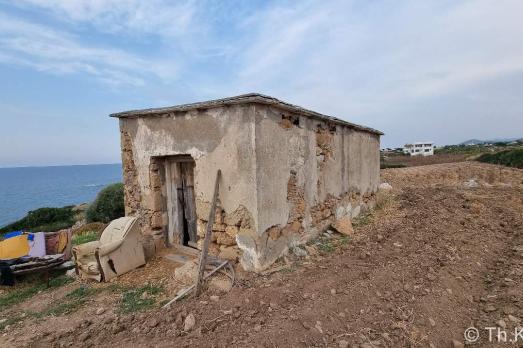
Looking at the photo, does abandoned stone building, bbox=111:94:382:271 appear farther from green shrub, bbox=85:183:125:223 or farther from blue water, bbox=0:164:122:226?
blue water, bbox=0:164:122:226

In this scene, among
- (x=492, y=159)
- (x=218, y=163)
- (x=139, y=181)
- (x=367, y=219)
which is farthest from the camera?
(x=492, y=159)

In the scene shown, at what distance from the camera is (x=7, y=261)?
17.2 feet

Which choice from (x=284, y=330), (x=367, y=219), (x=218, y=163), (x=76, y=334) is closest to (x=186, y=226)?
(x=218, y=163)

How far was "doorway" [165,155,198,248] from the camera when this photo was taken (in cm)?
611

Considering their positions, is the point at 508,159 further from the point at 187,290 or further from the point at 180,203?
the point at 187,290

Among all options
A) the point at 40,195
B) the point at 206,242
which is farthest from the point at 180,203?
the point at 40,195

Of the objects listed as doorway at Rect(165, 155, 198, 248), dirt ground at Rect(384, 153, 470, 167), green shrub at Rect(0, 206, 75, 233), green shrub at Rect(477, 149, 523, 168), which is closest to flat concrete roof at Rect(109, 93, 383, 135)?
doorway at Rect(165, 155, 198, 248)

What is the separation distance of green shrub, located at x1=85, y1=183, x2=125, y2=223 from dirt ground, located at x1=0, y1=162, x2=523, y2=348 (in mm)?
8875

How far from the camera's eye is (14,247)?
5664 mm

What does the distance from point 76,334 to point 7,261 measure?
270cm

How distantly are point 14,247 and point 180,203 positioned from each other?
10.0 ft

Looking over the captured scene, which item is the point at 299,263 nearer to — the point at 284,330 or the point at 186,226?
the point at 284,330

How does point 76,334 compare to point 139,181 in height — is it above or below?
below

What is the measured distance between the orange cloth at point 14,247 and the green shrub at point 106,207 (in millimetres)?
7704
